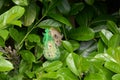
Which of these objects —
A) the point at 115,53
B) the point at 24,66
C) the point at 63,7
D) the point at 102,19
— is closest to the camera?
the point at 115,53

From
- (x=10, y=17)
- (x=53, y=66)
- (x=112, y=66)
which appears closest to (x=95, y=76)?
(x=112, y=66)

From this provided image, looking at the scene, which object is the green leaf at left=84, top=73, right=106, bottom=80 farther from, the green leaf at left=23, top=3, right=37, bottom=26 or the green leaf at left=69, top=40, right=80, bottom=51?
the green leaf at left=23, top=3, right=37, bottom=26

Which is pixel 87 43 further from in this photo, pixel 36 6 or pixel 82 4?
pixel 36 6

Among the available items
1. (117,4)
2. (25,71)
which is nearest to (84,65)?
(25,71)

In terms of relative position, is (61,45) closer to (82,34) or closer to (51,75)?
(82,34)

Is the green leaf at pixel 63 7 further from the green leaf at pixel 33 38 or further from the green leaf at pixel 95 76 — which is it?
the green leaf at pixel 95 76
